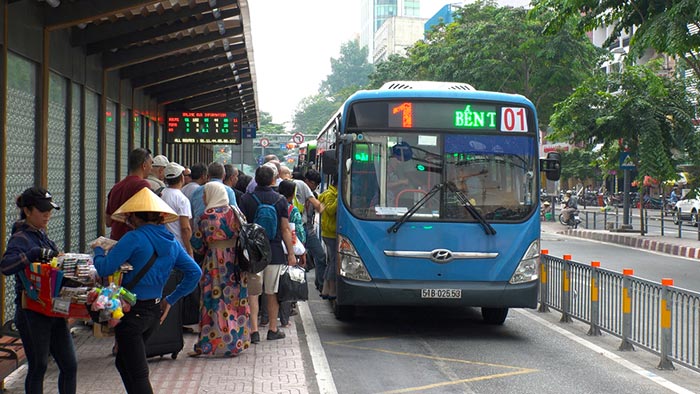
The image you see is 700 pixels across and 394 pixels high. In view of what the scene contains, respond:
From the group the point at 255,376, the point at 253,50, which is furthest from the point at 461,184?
the point at 253,50

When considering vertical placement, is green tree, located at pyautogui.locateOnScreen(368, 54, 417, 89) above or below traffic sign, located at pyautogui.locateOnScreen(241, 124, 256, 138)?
above

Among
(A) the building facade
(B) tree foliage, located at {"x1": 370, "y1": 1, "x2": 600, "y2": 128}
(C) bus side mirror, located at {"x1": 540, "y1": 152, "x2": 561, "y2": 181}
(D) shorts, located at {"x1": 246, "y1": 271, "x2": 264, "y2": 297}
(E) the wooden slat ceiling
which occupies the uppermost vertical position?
(A) the building facade

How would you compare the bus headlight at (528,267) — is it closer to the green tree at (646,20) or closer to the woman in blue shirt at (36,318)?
the woman in blue shirt at (36,318)

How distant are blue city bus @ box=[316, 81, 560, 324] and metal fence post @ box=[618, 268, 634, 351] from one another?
1.00m

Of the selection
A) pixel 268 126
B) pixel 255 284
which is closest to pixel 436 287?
pixel 255 284

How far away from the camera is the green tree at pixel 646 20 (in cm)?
1665

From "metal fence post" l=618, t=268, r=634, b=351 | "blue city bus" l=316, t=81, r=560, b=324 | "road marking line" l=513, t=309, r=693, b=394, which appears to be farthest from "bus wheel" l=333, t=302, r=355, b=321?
"metal fence post" l=618, t=268, r=634, b=351

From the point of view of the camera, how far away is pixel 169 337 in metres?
8.64

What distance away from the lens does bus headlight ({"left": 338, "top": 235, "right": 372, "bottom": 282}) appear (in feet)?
34.4

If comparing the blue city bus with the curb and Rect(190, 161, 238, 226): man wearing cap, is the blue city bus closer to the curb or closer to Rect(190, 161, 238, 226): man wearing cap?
Rect(190, 161, 238, 226): man wearing cap

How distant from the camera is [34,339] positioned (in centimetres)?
594

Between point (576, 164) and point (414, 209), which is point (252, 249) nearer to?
point (414, 209)

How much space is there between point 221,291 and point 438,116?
3409mm

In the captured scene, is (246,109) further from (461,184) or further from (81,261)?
(81,261)
